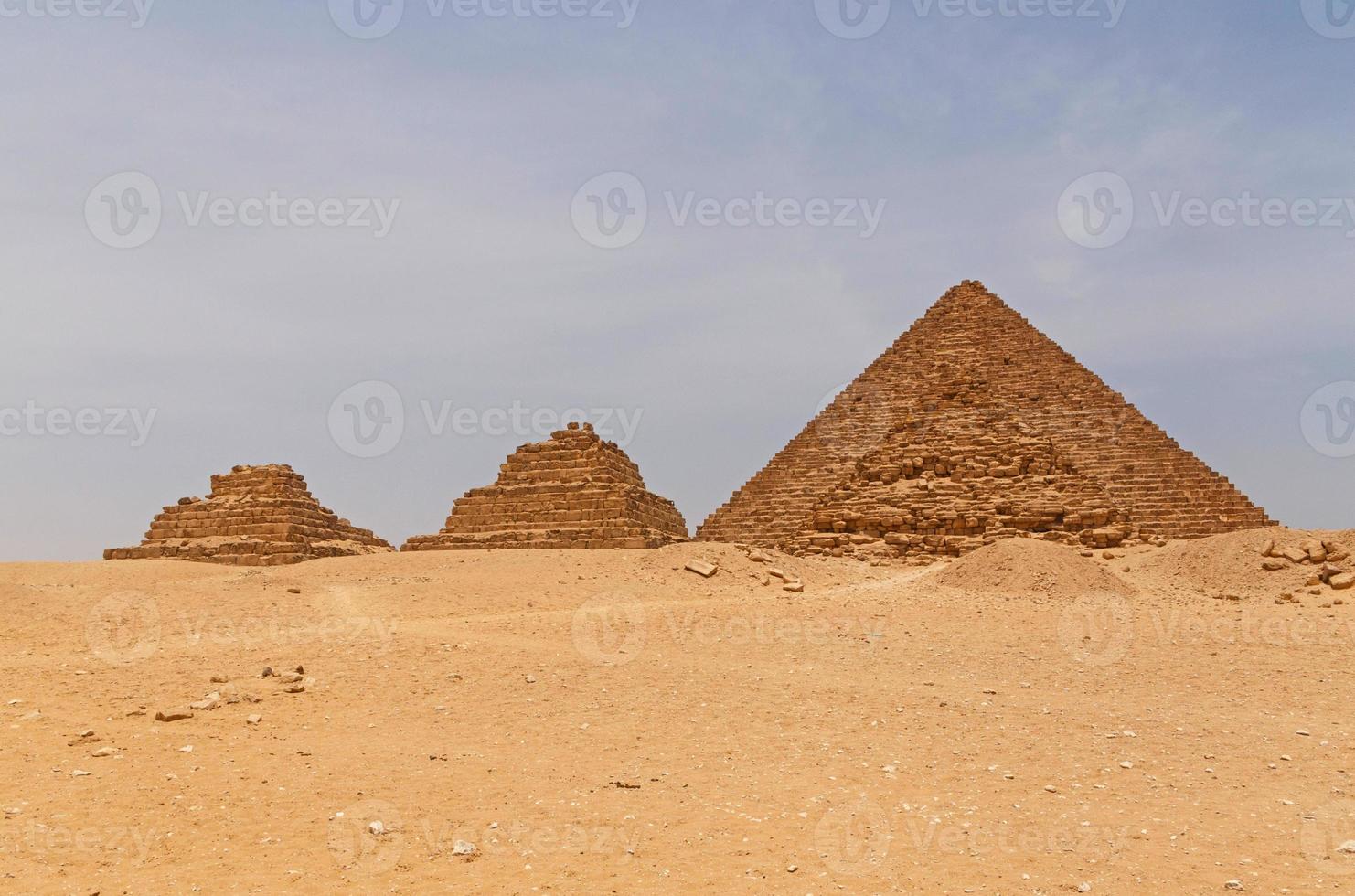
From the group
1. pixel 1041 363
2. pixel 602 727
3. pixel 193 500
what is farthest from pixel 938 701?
pixel 1041 363

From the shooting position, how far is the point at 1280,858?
226 inches

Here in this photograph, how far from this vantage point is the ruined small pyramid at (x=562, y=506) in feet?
83.3

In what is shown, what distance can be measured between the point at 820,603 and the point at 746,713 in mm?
6487

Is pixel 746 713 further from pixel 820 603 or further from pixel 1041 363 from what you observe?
pixel 1041 363

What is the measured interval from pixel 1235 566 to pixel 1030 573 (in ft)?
16.2

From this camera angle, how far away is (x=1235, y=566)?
61.2 ft
